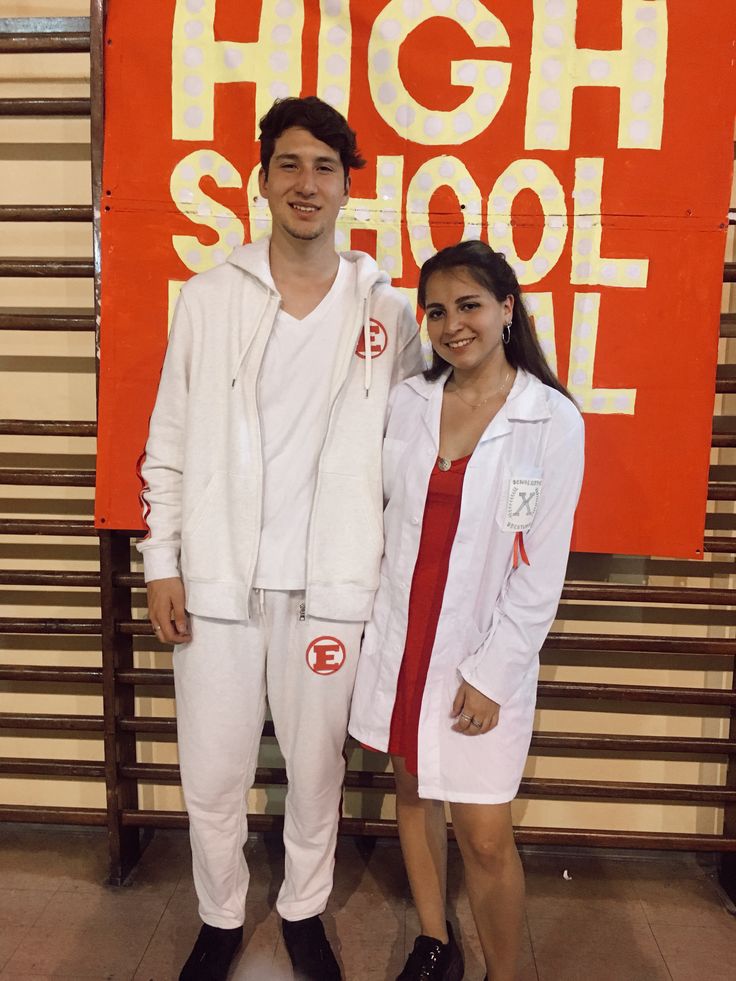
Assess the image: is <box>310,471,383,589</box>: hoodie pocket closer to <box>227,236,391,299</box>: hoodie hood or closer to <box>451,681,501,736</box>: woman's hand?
<box>451,681,501,736</box>: woman's hand

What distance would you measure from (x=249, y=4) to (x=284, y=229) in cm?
73

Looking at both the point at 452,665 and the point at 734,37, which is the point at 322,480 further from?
the point at 734,37

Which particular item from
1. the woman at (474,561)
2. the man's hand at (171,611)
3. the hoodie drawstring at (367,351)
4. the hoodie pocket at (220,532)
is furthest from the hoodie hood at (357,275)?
the man's hand at (171,611)

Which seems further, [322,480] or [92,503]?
[92,503]

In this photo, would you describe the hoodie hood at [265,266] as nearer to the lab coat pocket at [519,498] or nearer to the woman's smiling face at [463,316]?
the woman's smiling face at [463,316]

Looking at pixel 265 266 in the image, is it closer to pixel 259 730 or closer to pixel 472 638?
pixel 472 638

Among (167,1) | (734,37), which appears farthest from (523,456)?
(167,1)

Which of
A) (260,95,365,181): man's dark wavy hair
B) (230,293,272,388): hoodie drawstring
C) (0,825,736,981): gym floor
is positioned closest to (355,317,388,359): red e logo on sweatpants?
(230,293,272,388): hoodie drawstring

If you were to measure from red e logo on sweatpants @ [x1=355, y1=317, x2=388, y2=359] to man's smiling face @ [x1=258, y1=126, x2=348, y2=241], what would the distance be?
22 cm

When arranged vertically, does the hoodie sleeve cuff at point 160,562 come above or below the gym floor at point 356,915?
above

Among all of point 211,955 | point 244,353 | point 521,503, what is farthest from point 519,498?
point 211,955

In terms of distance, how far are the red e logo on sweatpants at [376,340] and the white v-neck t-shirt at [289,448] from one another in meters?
0.08

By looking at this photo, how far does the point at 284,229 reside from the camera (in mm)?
1643

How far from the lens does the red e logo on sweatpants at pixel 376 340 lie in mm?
1673
